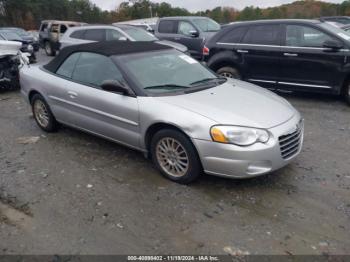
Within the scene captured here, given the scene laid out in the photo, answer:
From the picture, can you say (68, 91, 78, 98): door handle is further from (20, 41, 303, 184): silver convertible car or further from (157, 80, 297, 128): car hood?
(157, 80, 297, 128): car hood

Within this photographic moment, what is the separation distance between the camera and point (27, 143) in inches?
226

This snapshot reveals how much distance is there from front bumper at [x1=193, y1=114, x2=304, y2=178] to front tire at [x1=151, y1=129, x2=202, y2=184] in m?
0.12

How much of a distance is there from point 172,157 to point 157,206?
64 cm

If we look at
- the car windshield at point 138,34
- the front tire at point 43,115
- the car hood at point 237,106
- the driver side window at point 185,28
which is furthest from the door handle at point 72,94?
the driver side window at point 185,28

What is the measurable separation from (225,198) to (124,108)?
1605 mm

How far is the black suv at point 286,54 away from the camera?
6.88m

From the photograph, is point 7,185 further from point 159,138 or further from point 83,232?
point 159,138

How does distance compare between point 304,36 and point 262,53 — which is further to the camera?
point 262,53

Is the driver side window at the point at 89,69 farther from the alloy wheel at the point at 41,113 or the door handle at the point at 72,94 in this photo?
the alloy wheel at the point at 41,113

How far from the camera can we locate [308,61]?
7.07 m

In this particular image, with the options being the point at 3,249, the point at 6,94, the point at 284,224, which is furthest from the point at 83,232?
the point at 6,94

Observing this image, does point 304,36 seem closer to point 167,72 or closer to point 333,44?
point 333,44

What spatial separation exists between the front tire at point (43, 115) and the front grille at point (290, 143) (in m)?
3.65

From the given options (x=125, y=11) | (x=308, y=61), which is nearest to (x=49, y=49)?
(x=308, y=61)
